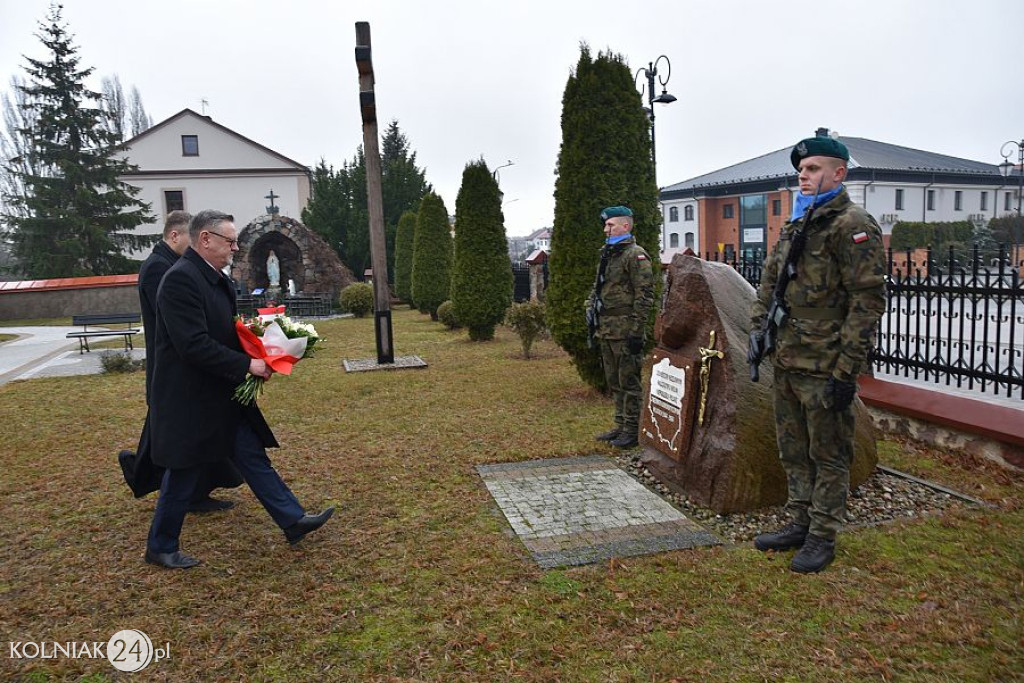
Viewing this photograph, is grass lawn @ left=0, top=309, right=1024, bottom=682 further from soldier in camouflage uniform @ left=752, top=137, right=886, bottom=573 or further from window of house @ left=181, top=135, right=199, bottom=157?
window of house @ left=181, top=135, right=199, bottom=157

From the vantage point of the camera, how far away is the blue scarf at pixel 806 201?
11.9 feet

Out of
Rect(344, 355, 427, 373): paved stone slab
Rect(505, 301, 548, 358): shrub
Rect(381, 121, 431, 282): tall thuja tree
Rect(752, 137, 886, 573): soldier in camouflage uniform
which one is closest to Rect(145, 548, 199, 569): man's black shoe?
Rect(752, 137, 886, 573): soldier in camouflage uniform

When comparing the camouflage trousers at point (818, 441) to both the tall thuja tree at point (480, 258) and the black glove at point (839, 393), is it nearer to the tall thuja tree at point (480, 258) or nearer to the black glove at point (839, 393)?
the black glove at point (839, 393)

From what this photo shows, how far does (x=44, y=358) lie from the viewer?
44.1 ft

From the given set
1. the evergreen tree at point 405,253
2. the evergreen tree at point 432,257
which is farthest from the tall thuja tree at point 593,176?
the evergreen tree at point 405,253

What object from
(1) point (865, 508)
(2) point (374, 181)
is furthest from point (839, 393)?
(2) point (374, 181)

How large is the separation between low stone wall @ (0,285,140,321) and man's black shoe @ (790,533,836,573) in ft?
78.8

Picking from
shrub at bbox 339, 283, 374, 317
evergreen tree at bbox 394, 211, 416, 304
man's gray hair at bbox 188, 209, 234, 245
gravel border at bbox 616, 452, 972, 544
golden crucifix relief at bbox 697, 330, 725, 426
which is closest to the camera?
man's gray hair at bbox 188, 209, 234, 245

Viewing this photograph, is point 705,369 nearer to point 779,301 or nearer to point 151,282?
point 779,301

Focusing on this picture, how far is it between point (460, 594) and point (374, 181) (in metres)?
9.11

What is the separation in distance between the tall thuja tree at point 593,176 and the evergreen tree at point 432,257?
11526 millimetres

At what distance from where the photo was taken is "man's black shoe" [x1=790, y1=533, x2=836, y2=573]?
3621 mm

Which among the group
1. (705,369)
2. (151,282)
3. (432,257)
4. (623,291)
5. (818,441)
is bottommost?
(818,441)

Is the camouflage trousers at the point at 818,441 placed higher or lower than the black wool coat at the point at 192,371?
lower
